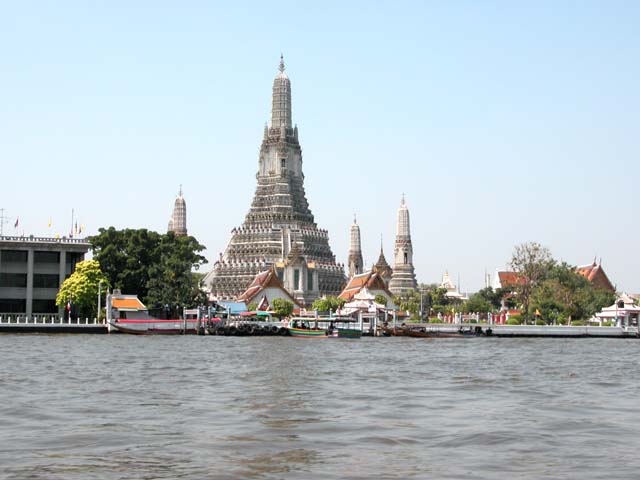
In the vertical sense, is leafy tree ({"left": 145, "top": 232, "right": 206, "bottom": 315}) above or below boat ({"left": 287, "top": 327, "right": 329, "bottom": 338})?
above

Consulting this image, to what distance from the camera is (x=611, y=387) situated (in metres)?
37.3

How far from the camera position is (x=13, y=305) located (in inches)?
3905

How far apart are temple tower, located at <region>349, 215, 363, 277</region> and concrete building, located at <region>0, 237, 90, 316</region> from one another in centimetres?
7324

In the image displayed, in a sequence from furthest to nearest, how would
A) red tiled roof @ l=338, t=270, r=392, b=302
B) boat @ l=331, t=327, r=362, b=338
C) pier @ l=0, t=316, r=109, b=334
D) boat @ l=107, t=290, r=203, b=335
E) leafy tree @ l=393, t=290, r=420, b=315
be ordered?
leafy tree @ l=393, t=290, r=420, b=315
red tiled roof @ l=338, t=270, r=392, b=302
boat @ l=331, t=327, r=362, b=338
boat @ l=107, t=290, r=203, b=335
pier @ l=0, t=316, r=109, b=334

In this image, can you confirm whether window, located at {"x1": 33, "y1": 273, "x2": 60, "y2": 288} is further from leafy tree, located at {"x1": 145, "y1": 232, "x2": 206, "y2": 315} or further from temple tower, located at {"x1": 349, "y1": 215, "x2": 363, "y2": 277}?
temple tower, located at {"x1": 349, "y1": 215, "x2": 363, "y2": 277}

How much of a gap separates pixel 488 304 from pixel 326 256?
28010mm

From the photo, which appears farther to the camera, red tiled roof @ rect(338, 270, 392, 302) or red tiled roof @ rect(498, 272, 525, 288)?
red tiled roof @ rect(338, 270, 392, 302)

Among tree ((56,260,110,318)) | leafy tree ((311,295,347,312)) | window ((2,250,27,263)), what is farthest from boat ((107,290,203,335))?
leafy tree ((311,295,347,312))

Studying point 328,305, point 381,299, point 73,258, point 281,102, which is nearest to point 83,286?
point 73,258

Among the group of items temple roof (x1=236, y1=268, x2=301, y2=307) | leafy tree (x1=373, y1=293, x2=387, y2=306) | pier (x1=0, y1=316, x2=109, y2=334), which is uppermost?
temple roof (x1=236, y1=268, x2=301, y2=307)

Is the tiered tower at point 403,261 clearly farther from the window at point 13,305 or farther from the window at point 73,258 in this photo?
the window at point 13,305

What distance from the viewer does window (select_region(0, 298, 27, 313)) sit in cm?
9888

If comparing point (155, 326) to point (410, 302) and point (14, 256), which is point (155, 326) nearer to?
point (14, 256)

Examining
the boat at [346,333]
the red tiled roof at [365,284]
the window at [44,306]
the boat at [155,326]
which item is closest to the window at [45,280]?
the window at [44,306]
